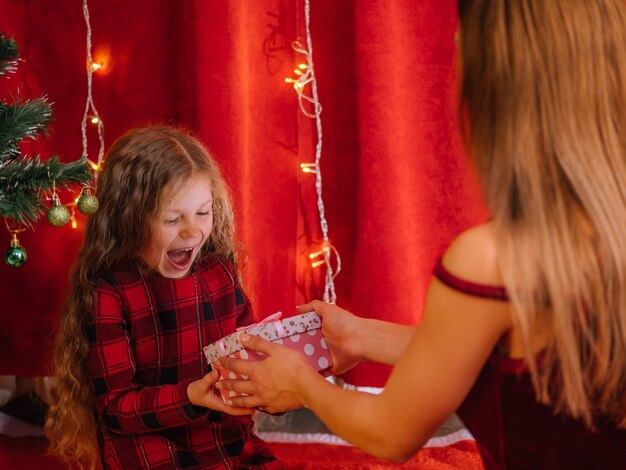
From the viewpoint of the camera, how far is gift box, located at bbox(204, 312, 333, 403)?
4.44 ft

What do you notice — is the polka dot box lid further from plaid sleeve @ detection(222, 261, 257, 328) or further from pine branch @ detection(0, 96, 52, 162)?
pine branch @ detection(0, 96, 52, 162)

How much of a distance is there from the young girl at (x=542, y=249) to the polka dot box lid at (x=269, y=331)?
435mm

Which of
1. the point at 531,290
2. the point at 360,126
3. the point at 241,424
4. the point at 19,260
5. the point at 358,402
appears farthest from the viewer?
the point at 360,126

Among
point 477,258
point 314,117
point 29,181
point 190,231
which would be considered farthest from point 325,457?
point 477,258

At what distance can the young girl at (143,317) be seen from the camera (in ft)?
4.88

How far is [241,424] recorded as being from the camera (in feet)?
5.35

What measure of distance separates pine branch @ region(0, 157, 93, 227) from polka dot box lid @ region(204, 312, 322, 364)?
0.41 metres

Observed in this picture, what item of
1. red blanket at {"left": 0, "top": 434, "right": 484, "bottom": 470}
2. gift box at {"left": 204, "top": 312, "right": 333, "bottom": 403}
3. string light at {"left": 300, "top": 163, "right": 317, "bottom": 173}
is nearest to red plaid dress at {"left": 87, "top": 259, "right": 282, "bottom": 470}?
gift box at {"left": 204, "top": 312, "right": 333, "bottom": 403}

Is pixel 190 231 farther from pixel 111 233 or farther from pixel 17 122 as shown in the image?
pixel 17 122

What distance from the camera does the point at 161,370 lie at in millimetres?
1574

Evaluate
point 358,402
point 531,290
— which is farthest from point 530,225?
point 358,402

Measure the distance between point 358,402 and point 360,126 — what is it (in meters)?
1.13

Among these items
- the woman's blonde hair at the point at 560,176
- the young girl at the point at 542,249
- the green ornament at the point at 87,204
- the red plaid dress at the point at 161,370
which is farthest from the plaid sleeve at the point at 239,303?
the woman's blonde hair at the point at 560,176

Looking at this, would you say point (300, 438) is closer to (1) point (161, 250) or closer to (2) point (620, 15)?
(1) point (161, 250)
